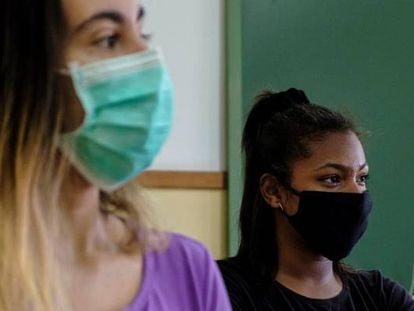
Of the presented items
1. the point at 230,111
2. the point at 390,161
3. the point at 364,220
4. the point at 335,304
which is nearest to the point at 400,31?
the point at 390,161

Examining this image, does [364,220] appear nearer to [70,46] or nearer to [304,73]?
[304,73]

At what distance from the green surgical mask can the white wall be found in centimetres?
120

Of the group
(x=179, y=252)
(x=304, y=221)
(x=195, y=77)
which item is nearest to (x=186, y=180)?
(x=195, y=77)

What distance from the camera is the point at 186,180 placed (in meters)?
2.32

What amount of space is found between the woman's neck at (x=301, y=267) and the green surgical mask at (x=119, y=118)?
791 mm

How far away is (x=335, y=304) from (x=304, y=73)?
843mm

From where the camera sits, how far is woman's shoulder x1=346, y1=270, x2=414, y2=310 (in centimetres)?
191

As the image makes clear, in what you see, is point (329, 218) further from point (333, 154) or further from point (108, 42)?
point (108, 42)

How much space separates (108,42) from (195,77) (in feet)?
4.20

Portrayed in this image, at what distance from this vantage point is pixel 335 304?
6.00ft

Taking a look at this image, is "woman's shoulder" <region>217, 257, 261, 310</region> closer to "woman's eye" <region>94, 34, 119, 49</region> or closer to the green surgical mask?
the green surgical mask

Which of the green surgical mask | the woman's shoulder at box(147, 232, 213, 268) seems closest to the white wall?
the woman's shoulder at box(147, 232, 213, 268)

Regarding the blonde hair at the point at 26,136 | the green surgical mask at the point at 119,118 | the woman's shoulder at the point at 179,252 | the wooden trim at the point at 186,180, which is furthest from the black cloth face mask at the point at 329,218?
the blonde hair at the point at 26,136

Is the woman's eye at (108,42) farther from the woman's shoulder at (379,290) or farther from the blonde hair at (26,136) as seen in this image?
the woman's shoulder at (379,290)
